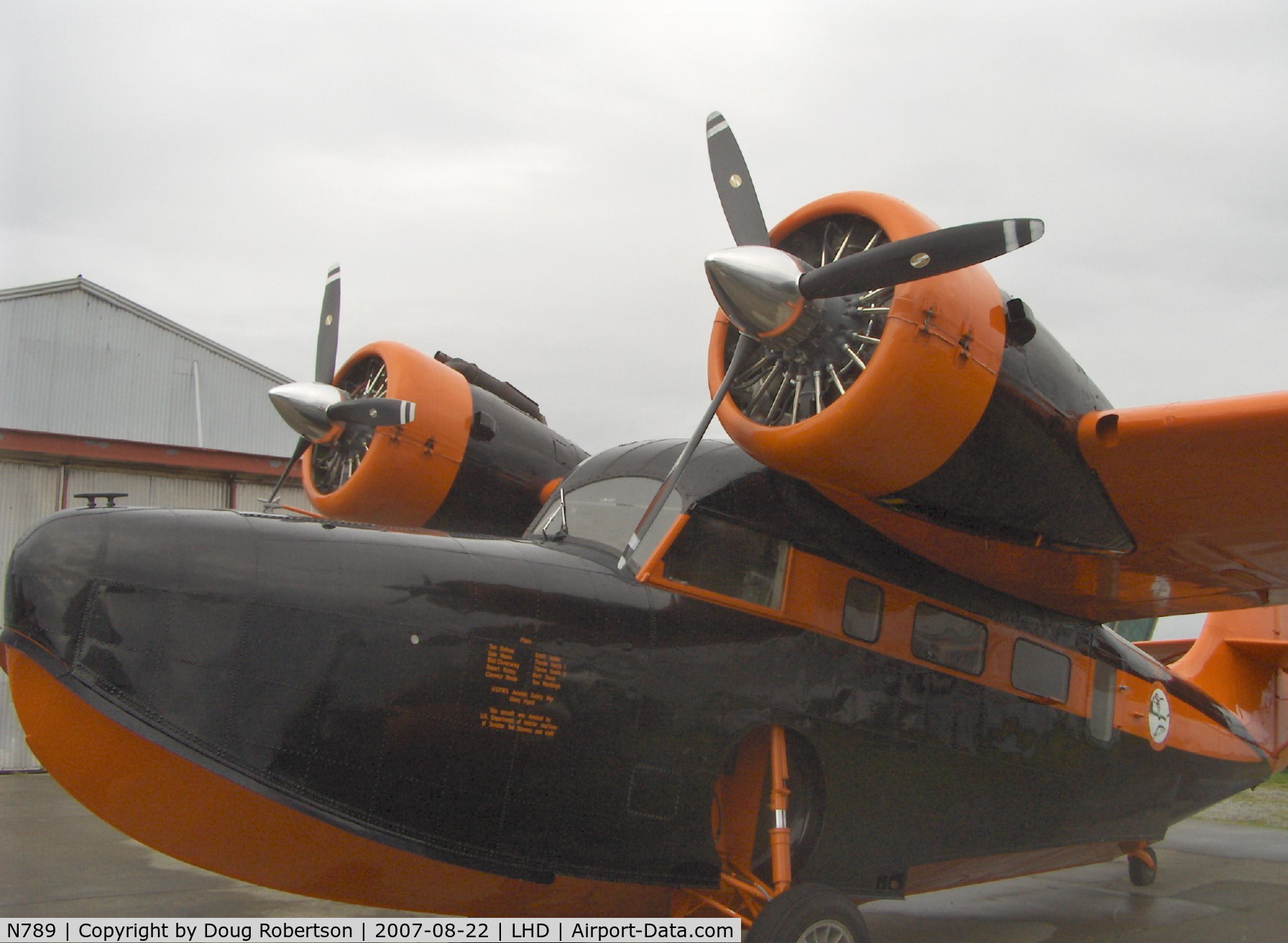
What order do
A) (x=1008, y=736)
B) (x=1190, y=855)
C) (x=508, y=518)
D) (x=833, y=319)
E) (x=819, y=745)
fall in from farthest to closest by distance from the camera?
(x=1190, y=855), (x=508, y=518), (x=1008, y=736), (x=819, y=745), (x=833, y=319)

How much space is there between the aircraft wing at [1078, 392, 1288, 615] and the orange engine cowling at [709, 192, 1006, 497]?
1.03 meters

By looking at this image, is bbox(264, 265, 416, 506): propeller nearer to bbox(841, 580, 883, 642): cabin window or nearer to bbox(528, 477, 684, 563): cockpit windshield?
bbox(528, 477, 684, 563): cockpit windshield

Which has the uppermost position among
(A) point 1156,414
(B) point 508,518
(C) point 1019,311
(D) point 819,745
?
(C) point 1019,311

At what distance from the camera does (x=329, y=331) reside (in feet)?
35.2

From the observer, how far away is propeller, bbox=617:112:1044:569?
5754 millimetres

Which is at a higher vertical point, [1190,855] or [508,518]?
[508,518]

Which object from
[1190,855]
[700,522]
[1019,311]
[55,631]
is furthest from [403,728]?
[1190,855]

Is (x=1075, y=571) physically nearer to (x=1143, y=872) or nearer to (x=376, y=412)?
(x=376, y=412)

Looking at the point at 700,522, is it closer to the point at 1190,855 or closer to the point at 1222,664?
the point at 1222,664

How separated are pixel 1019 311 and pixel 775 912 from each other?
3.76 m

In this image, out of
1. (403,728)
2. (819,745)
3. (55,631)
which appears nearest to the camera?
(55,631)

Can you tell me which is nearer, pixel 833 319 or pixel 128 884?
pixel 833 319

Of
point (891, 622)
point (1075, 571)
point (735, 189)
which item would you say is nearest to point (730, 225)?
point (735, 189)

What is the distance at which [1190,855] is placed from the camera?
13.6 metres
